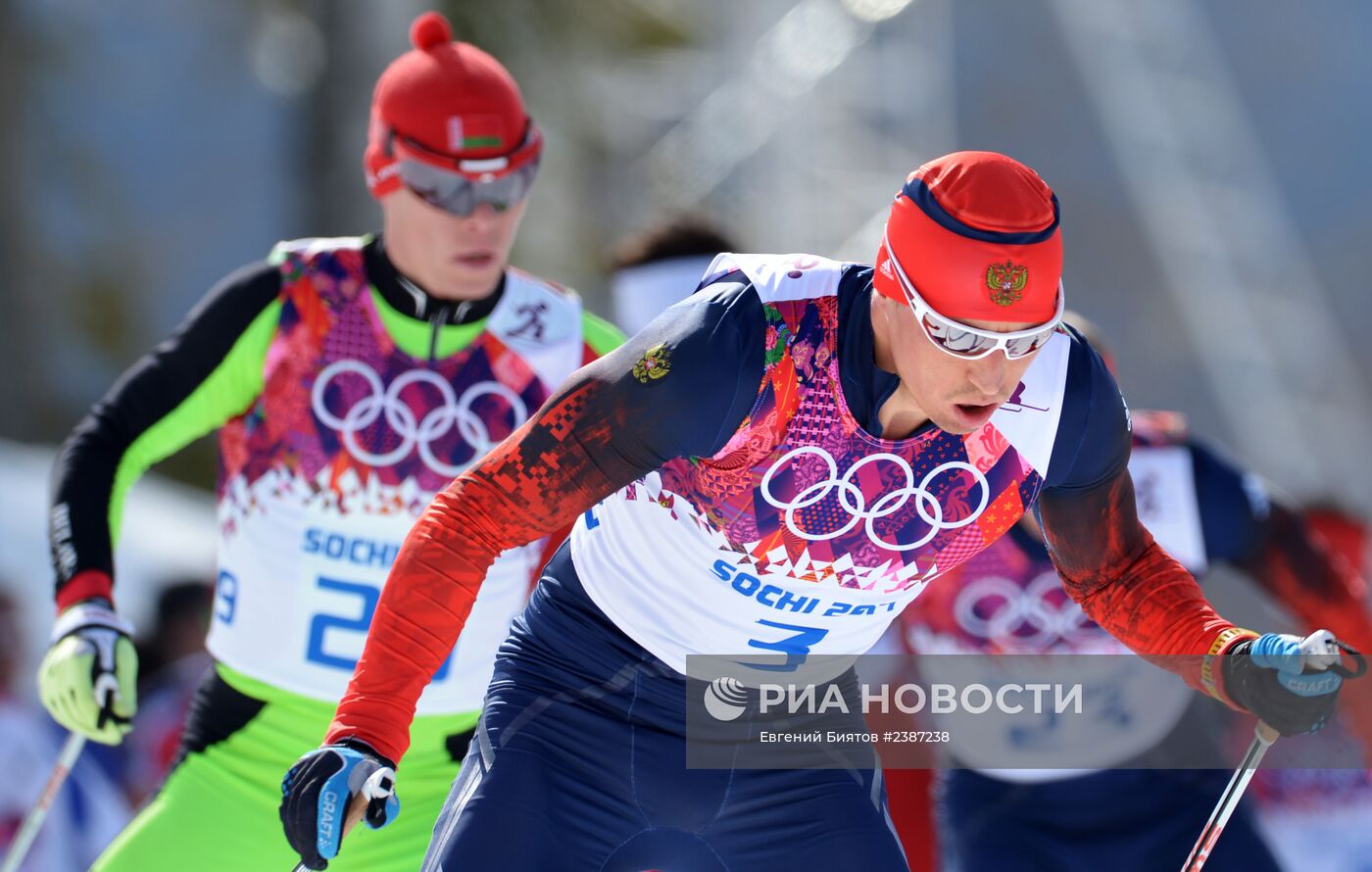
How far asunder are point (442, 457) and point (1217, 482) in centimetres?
194

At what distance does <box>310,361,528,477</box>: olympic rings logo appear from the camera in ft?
12.8

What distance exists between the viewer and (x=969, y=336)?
2754 mm

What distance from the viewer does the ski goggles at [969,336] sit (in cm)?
275

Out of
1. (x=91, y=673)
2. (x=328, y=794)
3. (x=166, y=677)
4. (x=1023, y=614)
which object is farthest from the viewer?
(x=166, y=677)

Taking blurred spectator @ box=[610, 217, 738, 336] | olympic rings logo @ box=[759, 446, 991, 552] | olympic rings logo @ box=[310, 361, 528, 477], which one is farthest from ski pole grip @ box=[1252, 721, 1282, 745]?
blurred spectator @ box=[610, 217, 738, 336]

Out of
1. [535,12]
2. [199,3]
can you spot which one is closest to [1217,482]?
[535,12]

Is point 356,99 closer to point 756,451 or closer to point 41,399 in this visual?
point 41,399

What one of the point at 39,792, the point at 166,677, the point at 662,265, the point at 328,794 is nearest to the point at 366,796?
the point at 328,794

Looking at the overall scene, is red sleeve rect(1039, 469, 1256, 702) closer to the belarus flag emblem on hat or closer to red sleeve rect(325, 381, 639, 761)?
red sleeve rect(325, 381, 639, 761)

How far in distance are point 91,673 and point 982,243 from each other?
2.04m

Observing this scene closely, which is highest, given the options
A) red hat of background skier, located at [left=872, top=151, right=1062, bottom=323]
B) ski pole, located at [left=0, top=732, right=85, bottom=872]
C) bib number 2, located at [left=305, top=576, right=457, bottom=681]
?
red hat of background skier, located at [left=872, top=151, right=1062, bottom=323]

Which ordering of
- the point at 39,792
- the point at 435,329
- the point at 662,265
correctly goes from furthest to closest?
the point at 39,792 < the point at 662,265 < the point at 435,329

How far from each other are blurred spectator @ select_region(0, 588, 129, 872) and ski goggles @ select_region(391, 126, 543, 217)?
3403 mm

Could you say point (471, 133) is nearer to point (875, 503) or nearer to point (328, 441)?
point (328, 441)
